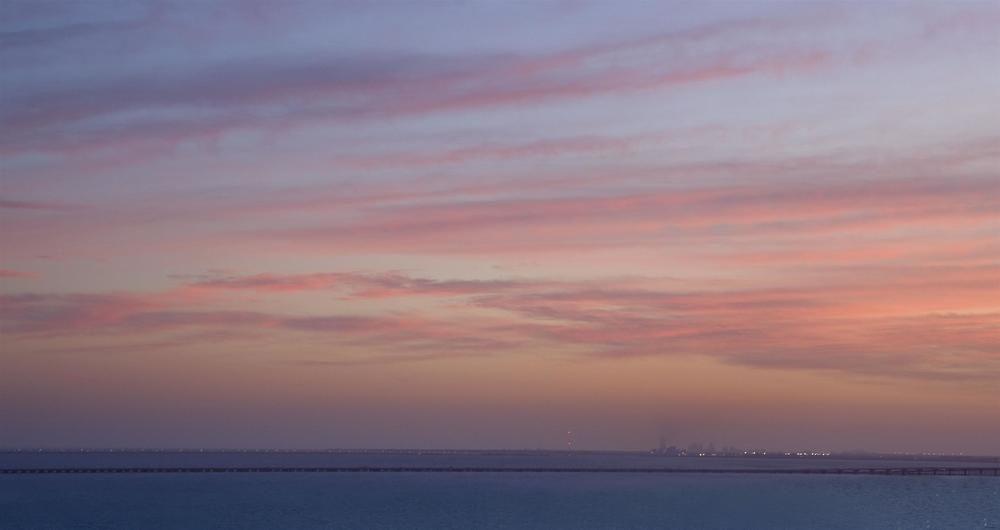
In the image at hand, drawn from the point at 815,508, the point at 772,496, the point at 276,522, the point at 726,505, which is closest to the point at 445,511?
the point at 276,522

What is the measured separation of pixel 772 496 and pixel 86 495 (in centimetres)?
11280

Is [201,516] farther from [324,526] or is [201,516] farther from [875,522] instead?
[875,522]

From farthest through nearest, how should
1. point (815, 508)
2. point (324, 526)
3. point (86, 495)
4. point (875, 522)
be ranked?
point (86, 495)
point (815, 508)
point (875, 522)
point (324, 526)

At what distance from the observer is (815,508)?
164 m

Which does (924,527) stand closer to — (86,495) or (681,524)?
(681,524)

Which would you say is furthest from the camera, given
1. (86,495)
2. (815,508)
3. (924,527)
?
(86,495)

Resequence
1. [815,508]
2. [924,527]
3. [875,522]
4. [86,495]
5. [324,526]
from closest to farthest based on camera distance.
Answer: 1. [324,526]
2. [924,527]
3. [875,522]
4. [815,508]
5. [86,495]

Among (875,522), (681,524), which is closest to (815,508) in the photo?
(875,522)

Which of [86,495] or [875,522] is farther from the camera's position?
[86,495]

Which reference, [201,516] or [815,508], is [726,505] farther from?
[201,516]

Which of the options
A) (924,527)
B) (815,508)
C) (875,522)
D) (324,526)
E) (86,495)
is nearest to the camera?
(324,526)

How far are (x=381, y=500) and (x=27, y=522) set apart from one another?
194 ft

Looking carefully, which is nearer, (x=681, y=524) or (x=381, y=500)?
(x=681, y=524)

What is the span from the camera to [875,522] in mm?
137250
